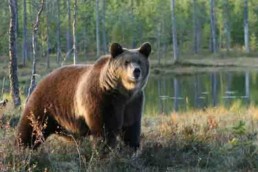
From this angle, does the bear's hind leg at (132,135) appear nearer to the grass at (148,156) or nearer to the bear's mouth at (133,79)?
the grass at (148,156)

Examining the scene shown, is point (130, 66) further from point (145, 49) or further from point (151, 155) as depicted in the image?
point (151, 155)

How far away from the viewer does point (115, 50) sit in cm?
579

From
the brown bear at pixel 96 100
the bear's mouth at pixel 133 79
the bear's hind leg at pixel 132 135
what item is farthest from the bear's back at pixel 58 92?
the bear's mouth at pixel 133 79

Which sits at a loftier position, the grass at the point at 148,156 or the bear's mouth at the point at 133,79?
the bear's mouth at the point at 133,79

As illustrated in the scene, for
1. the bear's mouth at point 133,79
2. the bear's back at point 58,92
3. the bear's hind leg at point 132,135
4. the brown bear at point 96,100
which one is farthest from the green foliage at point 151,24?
the bear's mouth at point 133,79

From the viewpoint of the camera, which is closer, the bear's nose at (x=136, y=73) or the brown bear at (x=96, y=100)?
the bear's nose at (x=136, y=73)

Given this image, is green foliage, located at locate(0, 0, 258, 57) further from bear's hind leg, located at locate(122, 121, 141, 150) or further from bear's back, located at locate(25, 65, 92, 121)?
bear's hind leg, located at locate(122, 121, 141, 150)

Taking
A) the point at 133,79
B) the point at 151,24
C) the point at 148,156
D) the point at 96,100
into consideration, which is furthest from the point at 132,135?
the point at 151,24

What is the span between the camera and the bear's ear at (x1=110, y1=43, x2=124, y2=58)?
18.9 feet

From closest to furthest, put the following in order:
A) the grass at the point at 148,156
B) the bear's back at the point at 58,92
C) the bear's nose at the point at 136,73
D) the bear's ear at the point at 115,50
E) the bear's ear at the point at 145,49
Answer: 1. the bear's nose at the point at 136,73
2. the grass at the point at 148,156
3. the bear's ear at the point at 115,50
4. the bear's ear at the point at 145,49
5. the bear's back at the point at 58,92

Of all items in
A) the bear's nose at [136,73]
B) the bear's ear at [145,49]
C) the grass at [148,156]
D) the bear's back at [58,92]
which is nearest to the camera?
the bear's nose at [136,73]

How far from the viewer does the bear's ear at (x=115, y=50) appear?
577 centimetres

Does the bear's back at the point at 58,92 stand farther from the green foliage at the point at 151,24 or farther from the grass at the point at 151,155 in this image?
the green foliage at the point at 151,24

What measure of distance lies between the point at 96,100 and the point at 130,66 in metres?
0.58
